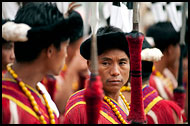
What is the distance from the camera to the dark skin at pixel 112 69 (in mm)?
2760

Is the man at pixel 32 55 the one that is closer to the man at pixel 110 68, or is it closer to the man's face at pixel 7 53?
the man at pixel 110 68

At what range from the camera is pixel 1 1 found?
101 inches

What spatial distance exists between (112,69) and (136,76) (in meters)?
0.50

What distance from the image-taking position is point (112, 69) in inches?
109

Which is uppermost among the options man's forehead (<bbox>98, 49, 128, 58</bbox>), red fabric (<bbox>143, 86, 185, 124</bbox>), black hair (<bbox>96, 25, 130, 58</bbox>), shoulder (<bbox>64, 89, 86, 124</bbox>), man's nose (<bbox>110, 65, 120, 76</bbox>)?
black hair (<bbox>96, 25, 130, 58</bbox>)

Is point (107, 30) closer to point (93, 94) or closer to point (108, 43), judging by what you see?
point (108, 43)

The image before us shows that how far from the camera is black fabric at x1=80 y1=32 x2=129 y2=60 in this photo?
272 centimetres

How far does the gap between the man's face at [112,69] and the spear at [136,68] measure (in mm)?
458

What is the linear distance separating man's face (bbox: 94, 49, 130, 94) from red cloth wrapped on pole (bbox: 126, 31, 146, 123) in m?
0.46

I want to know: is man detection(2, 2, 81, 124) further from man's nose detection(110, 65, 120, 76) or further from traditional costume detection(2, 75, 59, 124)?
man's nose detection(110, 65, 120, 76)

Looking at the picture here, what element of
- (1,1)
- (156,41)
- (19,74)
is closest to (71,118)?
(19,74)

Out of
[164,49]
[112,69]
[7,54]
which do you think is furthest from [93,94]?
[164,49]

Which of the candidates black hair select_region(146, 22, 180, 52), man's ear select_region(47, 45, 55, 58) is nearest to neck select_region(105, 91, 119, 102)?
man's ear select_region(47, 45, 55, 58)

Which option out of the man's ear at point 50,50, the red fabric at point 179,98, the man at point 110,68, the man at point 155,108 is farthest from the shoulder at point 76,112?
the red fabric at point 179,98
